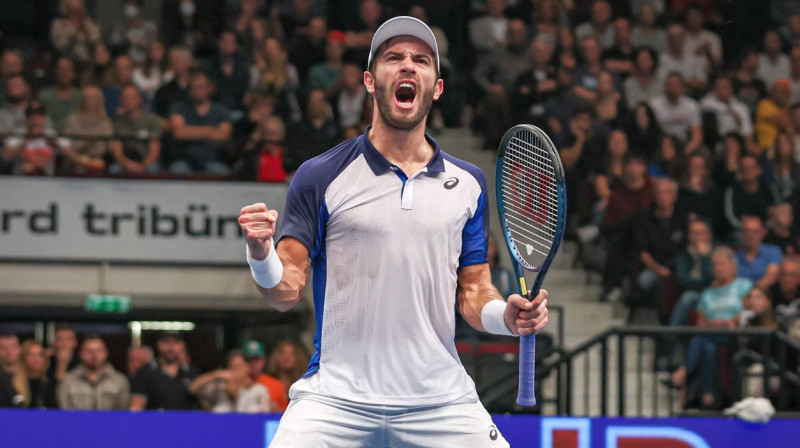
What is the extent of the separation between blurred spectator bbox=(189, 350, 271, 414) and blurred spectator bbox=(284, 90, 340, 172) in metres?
2.37

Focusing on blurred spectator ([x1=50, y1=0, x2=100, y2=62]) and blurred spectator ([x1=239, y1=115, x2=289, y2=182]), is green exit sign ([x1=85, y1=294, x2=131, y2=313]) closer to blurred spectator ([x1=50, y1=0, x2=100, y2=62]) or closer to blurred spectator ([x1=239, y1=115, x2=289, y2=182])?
blurred spectator ([x1=239, y1=115, x2=289, y2=182])

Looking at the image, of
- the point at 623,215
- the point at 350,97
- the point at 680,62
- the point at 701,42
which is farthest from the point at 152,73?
the point at 701,42

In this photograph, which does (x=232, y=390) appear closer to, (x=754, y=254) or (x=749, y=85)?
(x=754, y=254)

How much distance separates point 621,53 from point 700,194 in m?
2.40

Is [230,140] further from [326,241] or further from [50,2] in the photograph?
[326,241]

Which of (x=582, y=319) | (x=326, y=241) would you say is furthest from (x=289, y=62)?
(x=326, y=241)

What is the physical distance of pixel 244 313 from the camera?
1460 cm

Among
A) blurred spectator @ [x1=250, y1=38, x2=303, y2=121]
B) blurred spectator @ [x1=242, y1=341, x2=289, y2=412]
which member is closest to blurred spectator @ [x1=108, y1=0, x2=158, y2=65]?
blurred spectator @ [x1=250, y1=38, x2=303, y2=121]

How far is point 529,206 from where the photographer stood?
493cm

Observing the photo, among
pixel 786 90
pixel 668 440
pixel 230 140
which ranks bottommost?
pixel 668 440

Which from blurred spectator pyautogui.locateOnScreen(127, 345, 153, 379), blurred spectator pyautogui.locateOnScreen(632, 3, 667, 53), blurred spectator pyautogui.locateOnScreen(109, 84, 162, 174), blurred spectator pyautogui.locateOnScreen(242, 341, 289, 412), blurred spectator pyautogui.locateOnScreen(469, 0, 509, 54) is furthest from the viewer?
blurred spectator pyautogui.locateOnScreen(632, 3, 667, 53)

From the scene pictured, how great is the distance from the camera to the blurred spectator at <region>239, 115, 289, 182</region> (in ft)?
42.4

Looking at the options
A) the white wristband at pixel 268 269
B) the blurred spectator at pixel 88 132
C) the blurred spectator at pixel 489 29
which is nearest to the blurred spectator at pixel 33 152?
the blurred spectator at pixel 88 132

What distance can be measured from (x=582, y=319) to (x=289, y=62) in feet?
12.7
